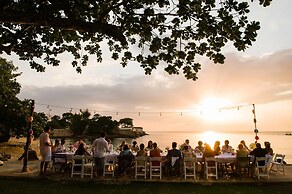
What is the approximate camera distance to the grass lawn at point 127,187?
8616 millimetres

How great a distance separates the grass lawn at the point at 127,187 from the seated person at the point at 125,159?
1.18 m

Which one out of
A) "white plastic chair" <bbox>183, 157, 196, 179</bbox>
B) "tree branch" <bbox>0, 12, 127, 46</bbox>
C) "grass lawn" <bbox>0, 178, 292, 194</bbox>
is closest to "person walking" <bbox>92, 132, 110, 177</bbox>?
"grass lawn" <bbox>0, 178, 292, 194</bbox>

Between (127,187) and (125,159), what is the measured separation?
1633 millimetres

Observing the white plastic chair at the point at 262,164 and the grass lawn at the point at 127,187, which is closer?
the grass lawn at the point at 127,187

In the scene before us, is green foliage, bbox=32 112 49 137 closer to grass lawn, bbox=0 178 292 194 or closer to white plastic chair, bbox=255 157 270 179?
grass lawn, bbox=0 178 292 194

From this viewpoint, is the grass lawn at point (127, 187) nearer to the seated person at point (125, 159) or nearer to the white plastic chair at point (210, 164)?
the white plastic chair at point (210, 164)

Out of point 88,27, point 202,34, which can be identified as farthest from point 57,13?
point 202,34

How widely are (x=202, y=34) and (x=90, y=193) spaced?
591 cm

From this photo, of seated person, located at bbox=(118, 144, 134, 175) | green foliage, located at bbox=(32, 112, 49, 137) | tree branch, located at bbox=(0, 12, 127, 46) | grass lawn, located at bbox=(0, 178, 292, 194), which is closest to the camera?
tree branch, located at bbox=(0, 12, 127, 46)

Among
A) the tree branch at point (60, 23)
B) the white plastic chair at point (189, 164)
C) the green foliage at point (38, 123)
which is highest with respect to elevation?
the tree branch at point (60, 23)

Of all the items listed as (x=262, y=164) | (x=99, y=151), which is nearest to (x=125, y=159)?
(x=99, y=151)

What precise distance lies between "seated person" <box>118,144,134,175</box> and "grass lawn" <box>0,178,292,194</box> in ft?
3.86

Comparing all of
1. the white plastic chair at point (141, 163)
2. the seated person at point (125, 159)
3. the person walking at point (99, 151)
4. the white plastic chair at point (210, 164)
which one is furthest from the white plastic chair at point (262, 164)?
the person walking at point (99, 151)

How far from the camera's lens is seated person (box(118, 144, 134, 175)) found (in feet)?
34.9
